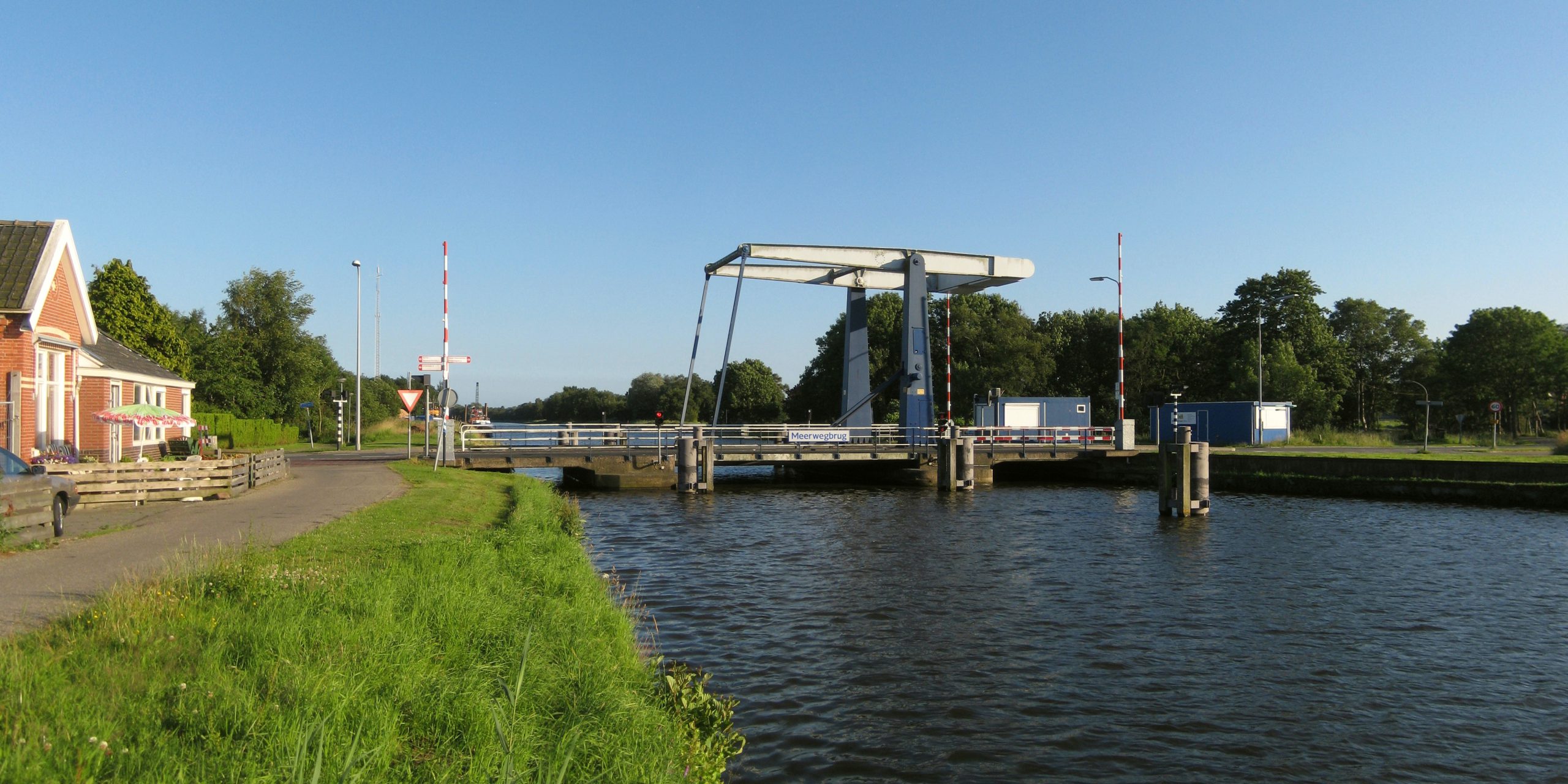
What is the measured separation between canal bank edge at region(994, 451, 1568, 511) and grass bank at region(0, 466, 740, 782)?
2291 centimetres

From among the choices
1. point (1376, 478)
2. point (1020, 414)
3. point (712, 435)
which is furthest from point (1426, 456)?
point (712, 435)

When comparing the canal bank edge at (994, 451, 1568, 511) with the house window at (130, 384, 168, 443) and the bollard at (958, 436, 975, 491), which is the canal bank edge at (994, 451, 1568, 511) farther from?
the house window at (130, 384, 168, 443)

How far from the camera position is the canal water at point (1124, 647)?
652 cm

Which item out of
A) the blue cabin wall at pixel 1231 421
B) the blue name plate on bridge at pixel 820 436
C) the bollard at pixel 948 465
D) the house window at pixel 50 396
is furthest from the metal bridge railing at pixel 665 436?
the blue cabin wall at pixel 1231 421

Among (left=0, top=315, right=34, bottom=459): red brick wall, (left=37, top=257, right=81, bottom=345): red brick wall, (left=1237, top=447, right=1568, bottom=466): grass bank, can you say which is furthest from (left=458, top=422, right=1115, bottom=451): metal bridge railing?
(left=0, top=315, right=34, bottom=459): red brick wall

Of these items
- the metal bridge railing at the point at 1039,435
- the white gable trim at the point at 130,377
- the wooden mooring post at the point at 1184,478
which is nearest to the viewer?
the wooden mooring post at the point at 1184,478

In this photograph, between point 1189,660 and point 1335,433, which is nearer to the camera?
point 1189,660

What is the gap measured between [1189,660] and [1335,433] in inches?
1582

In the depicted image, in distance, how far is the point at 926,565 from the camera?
562 inches

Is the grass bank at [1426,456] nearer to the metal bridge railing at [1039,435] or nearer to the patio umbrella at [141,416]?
the metal bridge railing at [1039,435]

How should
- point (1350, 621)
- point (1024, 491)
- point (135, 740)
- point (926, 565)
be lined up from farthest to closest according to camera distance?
point (1024, 491) → point (926, 565) → point (1350, 621) → point (135, 740)

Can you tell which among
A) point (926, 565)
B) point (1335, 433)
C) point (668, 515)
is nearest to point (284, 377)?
point (668, 515)

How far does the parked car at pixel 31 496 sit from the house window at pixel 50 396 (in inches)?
338

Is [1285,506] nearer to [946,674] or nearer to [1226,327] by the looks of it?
[946,674]
